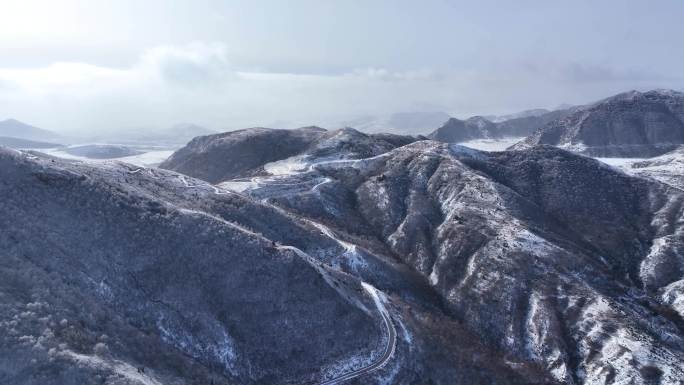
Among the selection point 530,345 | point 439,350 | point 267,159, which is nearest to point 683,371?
point 530,345

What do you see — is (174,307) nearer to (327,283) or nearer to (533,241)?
(327,283)

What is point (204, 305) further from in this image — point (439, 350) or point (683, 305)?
point (683, 305)

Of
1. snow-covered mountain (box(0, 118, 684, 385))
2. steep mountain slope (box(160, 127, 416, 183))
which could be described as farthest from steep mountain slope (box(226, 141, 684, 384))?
steep mountain slope (box(160, 127, 416, 183))

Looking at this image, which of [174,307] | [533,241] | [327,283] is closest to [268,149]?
[533,241]

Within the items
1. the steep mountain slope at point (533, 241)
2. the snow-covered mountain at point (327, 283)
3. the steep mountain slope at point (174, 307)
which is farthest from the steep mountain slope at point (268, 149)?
the steep mountain slope at point (174, 307)

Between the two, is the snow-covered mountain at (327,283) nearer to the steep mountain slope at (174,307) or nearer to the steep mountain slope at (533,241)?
the steep mountain slope at (174,307)

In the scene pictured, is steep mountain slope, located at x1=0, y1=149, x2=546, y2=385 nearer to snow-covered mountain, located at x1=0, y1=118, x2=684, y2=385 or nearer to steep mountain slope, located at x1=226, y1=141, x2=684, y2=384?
snow-covered mountain, located at x1=0, y1=118, x2=684, y2=385

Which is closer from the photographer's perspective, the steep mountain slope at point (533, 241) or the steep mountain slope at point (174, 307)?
the steep mountain slope at point (174, 307)
